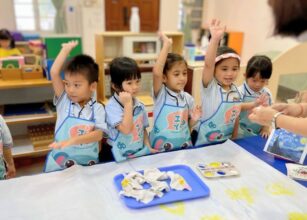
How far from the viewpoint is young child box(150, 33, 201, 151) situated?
4.46 ft

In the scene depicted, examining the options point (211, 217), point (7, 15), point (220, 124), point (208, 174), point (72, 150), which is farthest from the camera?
point (7, 15)

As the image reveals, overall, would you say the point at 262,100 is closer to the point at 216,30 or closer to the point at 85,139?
the point at 216,30

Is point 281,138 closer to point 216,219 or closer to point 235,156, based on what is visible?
point 235,156

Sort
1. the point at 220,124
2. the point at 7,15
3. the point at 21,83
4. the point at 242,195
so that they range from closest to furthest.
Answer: the point at 242,195, the point at 220,124, the point at 21,83, the point at 7,15

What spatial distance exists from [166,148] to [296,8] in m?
0.83

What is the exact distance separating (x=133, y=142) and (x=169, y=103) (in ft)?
0.80

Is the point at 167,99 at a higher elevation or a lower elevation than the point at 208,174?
higher

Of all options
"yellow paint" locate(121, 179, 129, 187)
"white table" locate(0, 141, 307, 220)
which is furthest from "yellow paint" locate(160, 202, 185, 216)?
"yellow paint" locate(121, 179, 129, 187)

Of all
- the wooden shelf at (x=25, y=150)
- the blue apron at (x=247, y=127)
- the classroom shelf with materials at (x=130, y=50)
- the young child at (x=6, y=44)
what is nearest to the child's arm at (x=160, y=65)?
the blue apron at (x=247, y=127)

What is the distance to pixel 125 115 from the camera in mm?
1197

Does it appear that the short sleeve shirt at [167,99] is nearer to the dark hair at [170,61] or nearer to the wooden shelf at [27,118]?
the dark hair at [170,61]

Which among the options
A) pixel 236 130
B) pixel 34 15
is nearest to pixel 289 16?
pixel 236 130

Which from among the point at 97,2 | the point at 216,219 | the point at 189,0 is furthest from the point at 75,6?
the point at 216,219

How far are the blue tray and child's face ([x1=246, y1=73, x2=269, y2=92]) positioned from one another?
2.20ft
